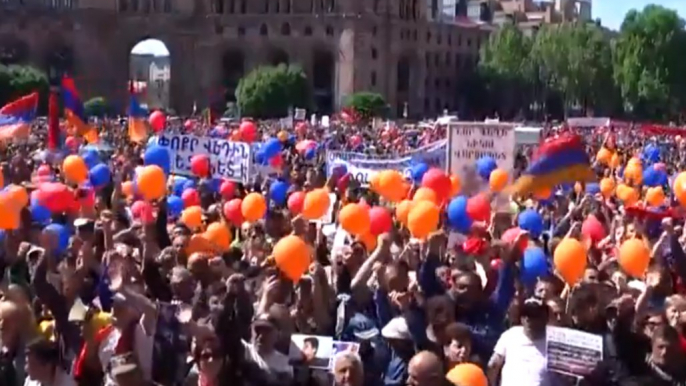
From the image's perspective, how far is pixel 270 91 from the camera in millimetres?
68000

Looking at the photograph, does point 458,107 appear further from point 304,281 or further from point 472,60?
point 304,281

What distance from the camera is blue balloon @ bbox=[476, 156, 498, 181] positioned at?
1434 cm

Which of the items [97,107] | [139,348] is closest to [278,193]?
[139,348]

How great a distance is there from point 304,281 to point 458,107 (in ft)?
244

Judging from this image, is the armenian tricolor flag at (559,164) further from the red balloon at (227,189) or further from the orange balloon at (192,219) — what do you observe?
the red balloon at (227,189)

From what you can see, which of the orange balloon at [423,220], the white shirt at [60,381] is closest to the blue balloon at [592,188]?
the orange balloon at [423,220]

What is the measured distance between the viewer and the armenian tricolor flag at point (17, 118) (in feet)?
57.0

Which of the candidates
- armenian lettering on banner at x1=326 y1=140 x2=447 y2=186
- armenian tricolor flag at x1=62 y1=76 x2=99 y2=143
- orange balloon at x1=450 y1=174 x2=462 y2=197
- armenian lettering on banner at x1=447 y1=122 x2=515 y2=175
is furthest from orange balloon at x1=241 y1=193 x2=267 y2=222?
armenian tricolor flag at x1=62 y1=76 x2=99 y2=143

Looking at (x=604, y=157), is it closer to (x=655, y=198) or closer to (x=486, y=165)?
(x=486, y=165)

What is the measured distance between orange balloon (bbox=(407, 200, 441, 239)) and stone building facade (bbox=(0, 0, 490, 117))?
63.5m

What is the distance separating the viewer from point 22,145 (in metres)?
22.1

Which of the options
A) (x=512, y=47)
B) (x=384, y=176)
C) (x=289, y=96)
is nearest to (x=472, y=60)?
(x=512, y=47)

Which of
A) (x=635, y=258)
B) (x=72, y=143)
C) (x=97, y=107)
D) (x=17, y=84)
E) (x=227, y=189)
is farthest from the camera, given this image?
(x=97, y=107)

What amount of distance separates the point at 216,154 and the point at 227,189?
99 cm
